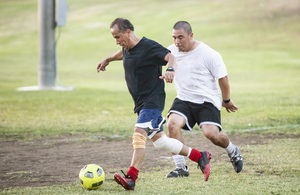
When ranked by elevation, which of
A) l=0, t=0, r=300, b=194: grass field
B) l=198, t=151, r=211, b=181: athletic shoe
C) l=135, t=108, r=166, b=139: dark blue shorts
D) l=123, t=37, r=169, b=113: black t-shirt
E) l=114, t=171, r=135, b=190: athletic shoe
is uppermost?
l=123, t=37, r=169, b=113: black t-shirt

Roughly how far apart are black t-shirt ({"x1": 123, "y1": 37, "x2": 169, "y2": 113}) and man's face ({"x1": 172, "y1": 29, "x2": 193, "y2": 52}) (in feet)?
1.84

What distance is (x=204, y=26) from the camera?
48.2 meters

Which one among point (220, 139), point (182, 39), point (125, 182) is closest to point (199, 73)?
point (182, 39)

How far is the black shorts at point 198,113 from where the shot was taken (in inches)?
364

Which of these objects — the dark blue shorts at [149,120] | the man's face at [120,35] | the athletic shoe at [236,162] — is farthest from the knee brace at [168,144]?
the man's face at [120,35]

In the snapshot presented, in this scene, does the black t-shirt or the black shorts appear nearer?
the black t-shirt

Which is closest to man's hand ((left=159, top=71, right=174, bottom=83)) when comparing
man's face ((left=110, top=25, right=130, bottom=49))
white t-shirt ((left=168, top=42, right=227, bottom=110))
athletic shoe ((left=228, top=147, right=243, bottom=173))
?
man's face ((left=110, top=25, right=130, bottom=49))

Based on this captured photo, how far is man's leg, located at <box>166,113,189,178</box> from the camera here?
9055 mm

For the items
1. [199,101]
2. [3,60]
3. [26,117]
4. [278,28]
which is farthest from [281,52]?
[199,101]

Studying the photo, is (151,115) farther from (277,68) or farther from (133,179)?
(277,68)

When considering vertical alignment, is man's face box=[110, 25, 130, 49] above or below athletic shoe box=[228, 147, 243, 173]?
above

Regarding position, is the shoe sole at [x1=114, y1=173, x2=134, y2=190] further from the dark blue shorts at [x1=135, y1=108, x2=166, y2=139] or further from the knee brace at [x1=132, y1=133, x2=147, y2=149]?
the dark blue shorts at [x1=135, y1=108, x2=166, y2=139]

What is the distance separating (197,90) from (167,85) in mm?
15675

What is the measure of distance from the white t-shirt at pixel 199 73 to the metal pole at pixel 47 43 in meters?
14.1
